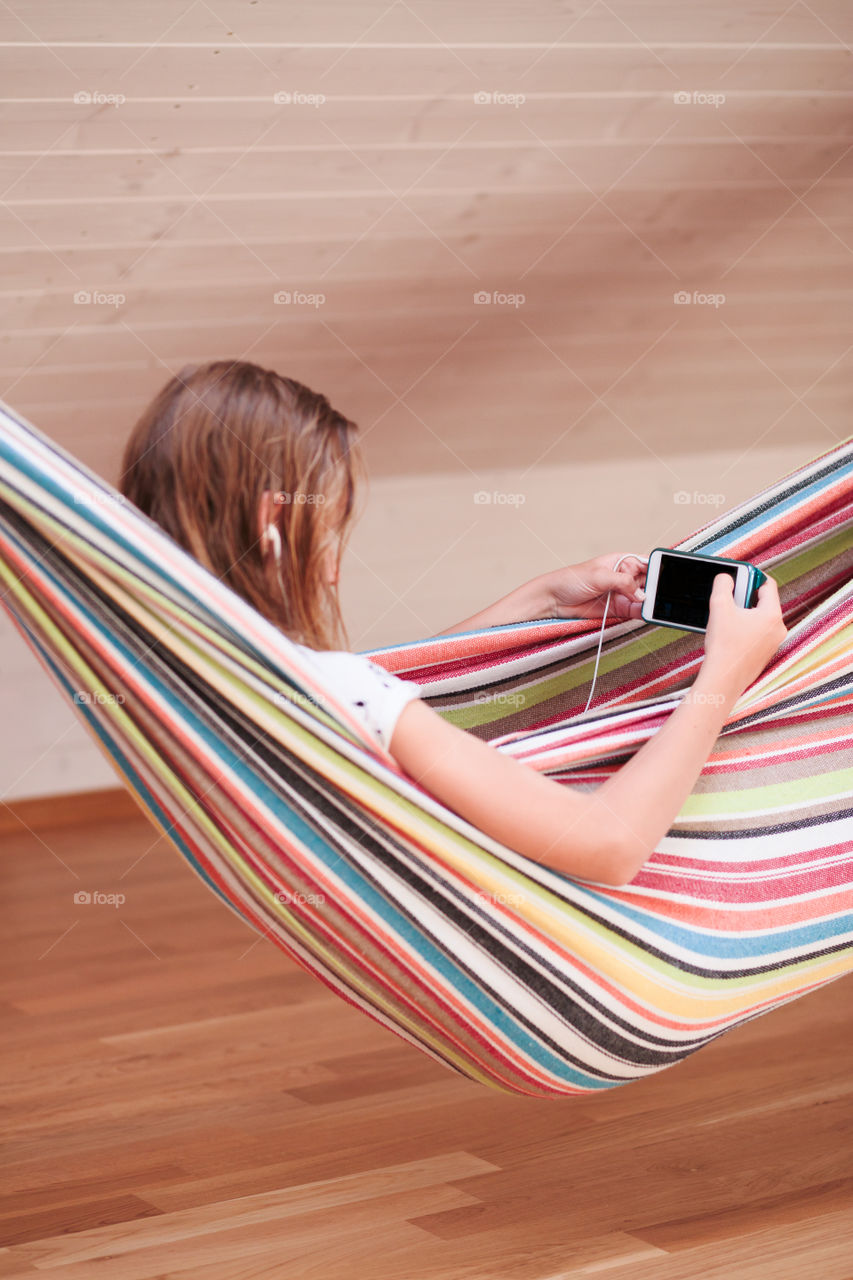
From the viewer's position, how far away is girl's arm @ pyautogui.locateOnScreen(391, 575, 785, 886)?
1.01m

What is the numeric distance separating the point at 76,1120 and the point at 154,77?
157 centimetres

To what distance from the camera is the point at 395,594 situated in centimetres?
345

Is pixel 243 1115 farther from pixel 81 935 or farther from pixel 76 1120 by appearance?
pixel 81 935

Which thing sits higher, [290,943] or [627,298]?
[627,298]

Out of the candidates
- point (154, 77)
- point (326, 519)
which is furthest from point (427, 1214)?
point (154, 77)

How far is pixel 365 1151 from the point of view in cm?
148
